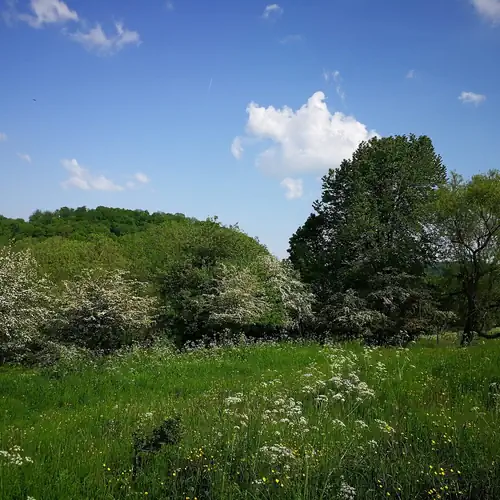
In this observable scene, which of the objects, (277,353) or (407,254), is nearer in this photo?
(277,353)

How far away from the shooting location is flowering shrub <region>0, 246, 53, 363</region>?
76.2ft

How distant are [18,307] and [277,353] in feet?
49.2

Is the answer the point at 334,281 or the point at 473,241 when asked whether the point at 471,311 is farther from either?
the point at 334,281

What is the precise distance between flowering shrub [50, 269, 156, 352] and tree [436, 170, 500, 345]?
1527 centimetres

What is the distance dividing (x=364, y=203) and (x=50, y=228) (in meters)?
36.6

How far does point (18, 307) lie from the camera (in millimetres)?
24203

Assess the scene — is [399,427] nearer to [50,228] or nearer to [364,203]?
[364,203]

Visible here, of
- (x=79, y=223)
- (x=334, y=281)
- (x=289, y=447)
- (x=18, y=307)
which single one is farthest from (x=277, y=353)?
(x=79, y=223)

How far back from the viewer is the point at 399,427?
5824mm

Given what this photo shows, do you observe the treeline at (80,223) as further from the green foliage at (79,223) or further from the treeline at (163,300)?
the treeline at (163,300)

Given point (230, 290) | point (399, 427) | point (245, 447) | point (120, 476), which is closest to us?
point (120, 476)

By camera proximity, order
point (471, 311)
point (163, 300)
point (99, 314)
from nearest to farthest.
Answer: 1. point (471, 311)
2. point (99, 314)
3. point (163, 300)

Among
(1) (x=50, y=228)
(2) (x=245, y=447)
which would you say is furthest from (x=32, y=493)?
(1) (x=50, y=228)

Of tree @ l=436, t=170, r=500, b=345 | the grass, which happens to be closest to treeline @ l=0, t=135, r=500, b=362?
tree @ l=436, t=170, r=500, b=345
